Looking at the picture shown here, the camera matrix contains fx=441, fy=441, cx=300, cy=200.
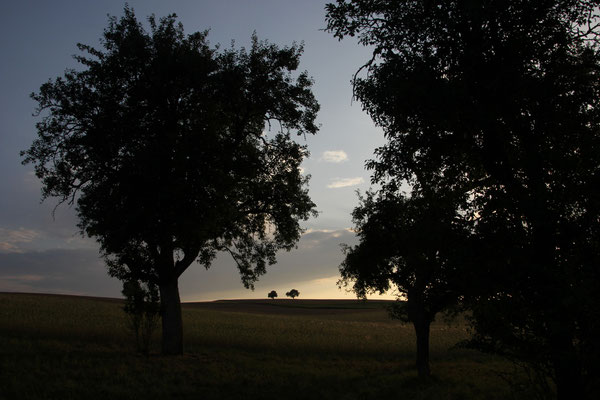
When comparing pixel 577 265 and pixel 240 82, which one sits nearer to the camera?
pixel 577 265

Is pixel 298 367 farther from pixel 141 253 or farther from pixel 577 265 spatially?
pixel 577 265

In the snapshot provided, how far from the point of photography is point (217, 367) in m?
21.9

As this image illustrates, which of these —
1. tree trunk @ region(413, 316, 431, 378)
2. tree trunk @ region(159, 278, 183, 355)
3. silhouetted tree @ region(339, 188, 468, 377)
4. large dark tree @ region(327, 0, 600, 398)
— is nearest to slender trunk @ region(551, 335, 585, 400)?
large dark tree @ region(327, 0, 600, 398)

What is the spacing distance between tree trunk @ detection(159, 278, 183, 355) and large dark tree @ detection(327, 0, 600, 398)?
14.8 m

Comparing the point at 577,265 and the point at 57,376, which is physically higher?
the point at 577,265

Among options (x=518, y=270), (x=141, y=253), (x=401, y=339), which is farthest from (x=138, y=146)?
(x=401, y=339)

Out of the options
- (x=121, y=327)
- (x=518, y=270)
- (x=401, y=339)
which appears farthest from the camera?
(x=401, y=339)

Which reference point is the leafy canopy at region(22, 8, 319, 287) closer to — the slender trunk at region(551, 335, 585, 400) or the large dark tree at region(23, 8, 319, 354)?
the large dark tree at region(23, 8, 319, 354)

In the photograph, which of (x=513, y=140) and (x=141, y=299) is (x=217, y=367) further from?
(x=513, y=140)

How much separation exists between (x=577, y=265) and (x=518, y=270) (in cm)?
126

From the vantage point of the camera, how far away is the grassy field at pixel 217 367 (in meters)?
17.0

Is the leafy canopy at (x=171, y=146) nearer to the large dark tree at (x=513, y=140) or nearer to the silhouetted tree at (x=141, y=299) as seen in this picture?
the silhouetted tree at (x=141, y=299)

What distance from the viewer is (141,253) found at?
2294 cm

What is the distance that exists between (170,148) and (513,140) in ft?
49.9
